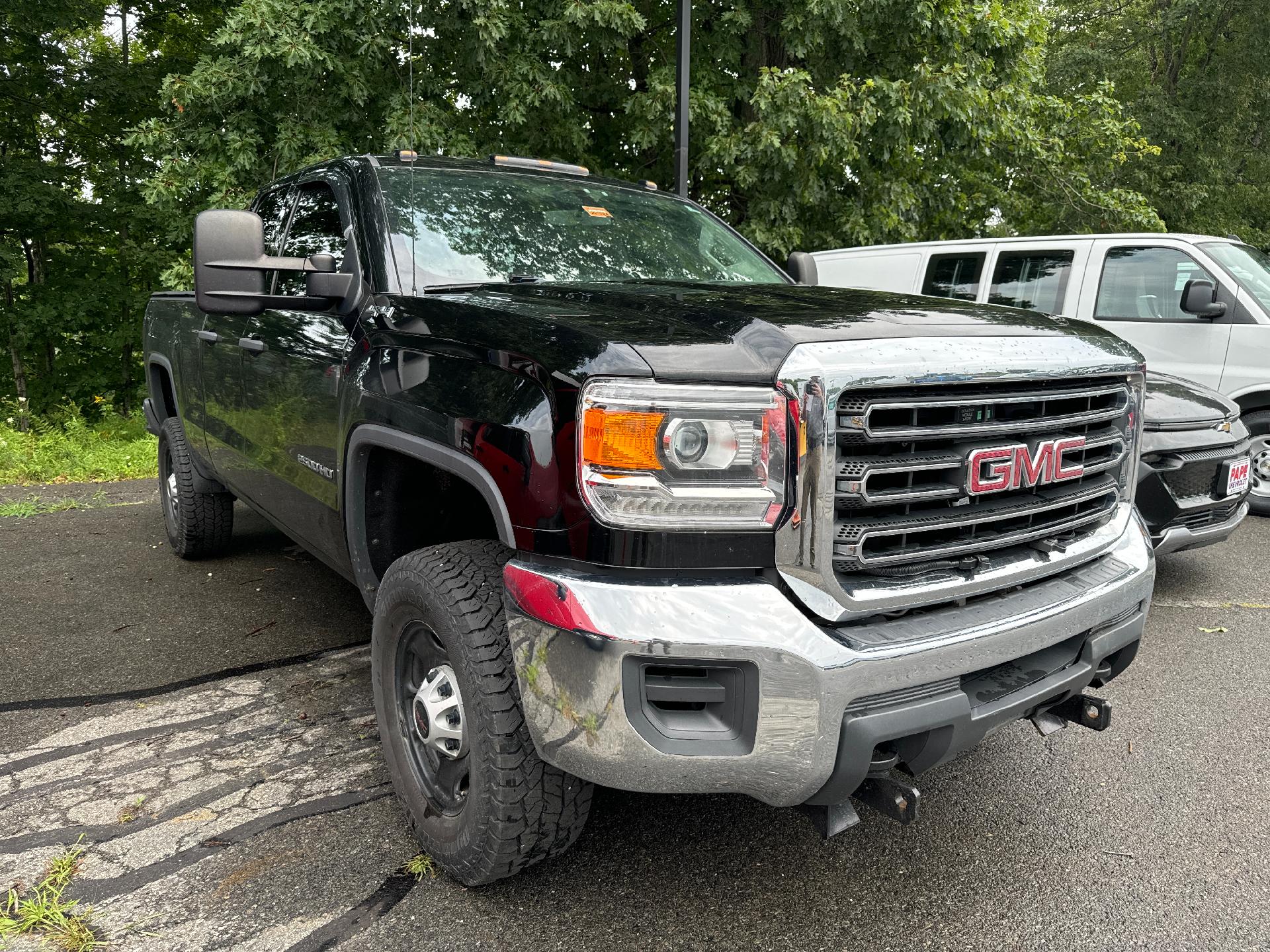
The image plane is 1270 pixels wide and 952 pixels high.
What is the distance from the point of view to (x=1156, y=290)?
7375mm

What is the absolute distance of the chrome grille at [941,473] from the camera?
1970 mm

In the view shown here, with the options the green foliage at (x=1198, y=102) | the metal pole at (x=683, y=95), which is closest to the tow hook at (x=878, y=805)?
the metal pole at (x=683, y=95)

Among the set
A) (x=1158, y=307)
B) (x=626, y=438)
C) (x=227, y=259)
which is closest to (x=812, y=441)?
(x=626, y=438)

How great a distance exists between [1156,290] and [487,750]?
23.5 feet

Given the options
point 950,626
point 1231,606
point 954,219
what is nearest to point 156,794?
point 950,626

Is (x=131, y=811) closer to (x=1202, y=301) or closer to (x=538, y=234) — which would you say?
(x=538, y=234)

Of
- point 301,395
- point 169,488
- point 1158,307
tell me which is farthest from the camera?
point 1158,307

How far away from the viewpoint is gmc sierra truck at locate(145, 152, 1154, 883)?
1.88 metres

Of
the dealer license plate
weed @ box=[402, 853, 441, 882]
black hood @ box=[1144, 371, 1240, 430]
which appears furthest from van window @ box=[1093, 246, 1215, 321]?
weed @ box=[402, 853, 441, 882]

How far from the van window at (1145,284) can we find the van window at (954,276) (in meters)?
1.02

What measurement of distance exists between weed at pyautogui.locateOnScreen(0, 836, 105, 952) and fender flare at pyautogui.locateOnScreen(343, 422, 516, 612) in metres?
0.99

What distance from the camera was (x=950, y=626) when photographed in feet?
6.77

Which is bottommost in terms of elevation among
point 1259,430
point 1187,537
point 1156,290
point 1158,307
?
point 1187,537

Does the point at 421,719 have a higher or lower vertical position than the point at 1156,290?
lower
